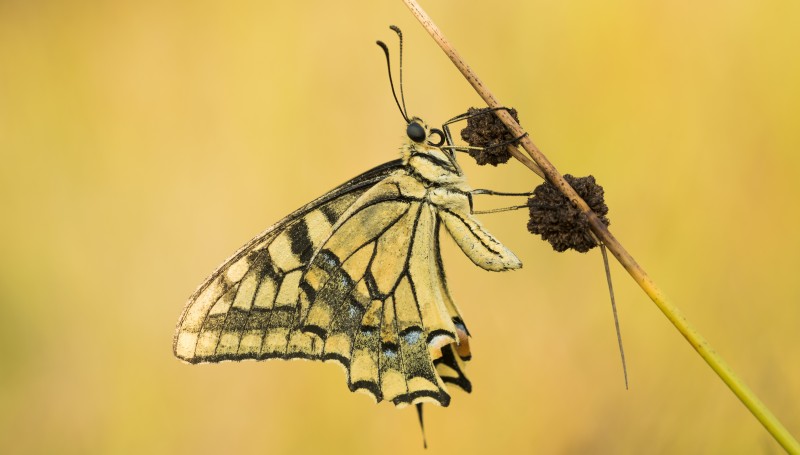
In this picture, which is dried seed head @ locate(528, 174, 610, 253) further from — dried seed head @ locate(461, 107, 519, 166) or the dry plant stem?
dried seed head @ locate(461, 107, 519, 166)

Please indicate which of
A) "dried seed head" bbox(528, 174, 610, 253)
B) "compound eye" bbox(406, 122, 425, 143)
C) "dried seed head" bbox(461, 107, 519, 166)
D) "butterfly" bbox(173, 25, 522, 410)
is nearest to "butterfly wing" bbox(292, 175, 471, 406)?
"butterfly" bbox(173, 25, 522, 410)

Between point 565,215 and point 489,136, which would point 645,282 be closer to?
point 565,215

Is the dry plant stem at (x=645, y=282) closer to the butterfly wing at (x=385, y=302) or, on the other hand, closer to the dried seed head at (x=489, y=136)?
the dried seed head at (x=489, y=136)

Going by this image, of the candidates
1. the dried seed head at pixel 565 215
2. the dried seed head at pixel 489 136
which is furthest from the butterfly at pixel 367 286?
the dried seed head at pixel 565 215

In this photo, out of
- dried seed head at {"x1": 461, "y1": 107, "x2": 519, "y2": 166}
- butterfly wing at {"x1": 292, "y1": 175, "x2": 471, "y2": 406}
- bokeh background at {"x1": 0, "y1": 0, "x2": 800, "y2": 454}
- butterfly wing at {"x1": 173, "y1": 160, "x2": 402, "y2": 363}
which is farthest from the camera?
bokeh background at {"x1": 0, "y1": 0, "x2": 800, "y2": 454}

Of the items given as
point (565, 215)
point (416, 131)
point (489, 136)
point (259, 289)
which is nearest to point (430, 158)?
point (416, 131)
